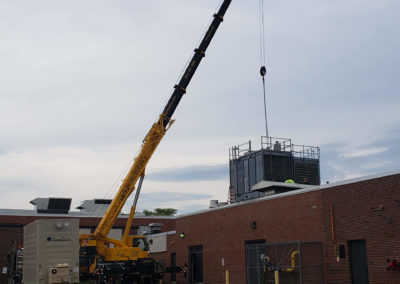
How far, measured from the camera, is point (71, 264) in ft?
76.3

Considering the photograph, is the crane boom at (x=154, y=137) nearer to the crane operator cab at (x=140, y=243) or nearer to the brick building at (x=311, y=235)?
the crane operator cab at (x=140, y=243)

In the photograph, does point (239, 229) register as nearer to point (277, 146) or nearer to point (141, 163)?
point (141, 163)

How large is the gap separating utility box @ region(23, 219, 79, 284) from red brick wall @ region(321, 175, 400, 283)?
1173 cm

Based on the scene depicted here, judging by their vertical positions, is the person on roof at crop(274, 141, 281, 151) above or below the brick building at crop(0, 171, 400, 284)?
above

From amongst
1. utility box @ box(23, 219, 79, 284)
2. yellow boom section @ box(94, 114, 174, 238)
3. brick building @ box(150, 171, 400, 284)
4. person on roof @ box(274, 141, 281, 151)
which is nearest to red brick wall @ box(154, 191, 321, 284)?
brick building @ box(150, 171, 400, 284)

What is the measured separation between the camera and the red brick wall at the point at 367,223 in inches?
861

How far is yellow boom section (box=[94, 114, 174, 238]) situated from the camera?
33.2 metres

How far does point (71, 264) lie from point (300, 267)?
10342 mm

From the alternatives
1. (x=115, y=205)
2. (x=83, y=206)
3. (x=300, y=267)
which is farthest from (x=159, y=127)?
(x=83, y=206)

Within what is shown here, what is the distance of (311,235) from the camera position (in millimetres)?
26062

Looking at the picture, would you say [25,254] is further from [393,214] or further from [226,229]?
[393,214]

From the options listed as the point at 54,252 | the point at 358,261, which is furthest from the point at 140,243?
the point at 358,261

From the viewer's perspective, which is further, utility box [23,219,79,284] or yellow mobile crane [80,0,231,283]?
yellow mobile crane [80,0,231,283]

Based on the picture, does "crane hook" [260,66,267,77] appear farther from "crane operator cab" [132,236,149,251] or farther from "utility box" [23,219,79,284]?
"utility box" [23,219,79,284]
